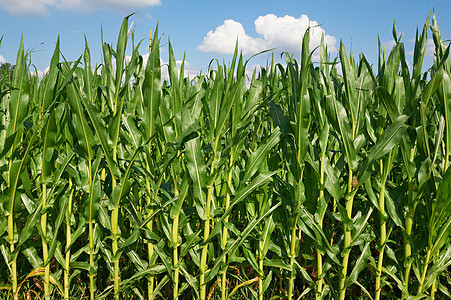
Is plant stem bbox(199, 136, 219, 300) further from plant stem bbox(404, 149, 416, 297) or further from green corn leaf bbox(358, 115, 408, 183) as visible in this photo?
plant stem bbox(404, 149, 416, 297)

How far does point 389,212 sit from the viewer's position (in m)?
2.10

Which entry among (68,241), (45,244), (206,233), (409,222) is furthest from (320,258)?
(45,244)

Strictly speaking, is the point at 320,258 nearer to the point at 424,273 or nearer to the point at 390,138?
the point at 424,273

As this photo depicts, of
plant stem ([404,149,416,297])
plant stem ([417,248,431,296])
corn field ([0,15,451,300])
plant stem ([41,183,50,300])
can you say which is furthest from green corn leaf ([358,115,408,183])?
plant stem ([41,183,50,300])

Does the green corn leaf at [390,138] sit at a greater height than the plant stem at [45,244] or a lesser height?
greater

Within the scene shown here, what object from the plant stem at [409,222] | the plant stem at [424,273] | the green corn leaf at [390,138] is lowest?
the plant stem at [424,273]

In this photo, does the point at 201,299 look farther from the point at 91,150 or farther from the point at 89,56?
the point at 89,56

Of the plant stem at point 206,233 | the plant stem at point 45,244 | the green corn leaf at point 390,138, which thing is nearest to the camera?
the green corn leaf at point 390,138

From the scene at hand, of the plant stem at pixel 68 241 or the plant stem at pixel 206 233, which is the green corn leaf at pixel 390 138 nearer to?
the plant stem at pixel 206 233

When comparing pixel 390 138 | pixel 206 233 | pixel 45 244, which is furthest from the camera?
pixel 45 244

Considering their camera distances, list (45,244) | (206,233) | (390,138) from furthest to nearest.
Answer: (45,244), (206,233), (390,138)

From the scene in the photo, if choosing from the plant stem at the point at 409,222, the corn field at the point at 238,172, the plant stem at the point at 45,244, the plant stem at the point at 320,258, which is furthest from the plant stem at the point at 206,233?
the plant stem at the point at 409,222

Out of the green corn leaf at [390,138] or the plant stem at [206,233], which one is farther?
the plant stem at [206,233]

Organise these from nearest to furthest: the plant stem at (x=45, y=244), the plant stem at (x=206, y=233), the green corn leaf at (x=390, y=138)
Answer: the green corn leaf at (x=390, y=138), the plant stem at (x=206, y=233), the plant stem at (x=45, y=244)
